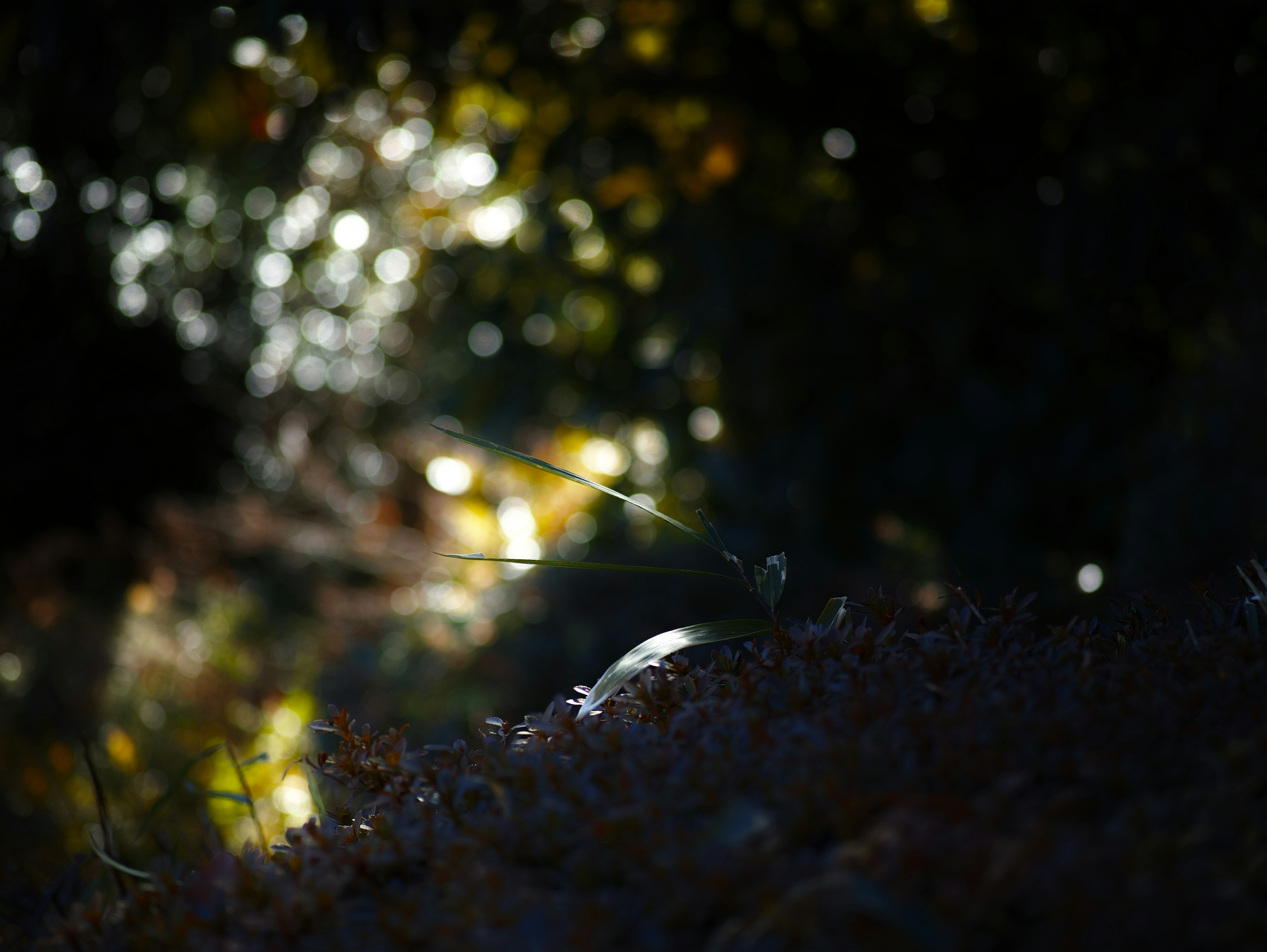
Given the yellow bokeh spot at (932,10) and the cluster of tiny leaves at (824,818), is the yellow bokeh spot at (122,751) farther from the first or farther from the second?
the yellow bokeh spot at (932,10)

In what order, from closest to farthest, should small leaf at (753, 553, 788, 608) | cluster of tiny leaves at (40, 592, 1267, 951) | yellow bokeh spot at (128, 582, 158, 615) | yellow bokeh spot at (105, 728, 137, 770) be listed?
cluster of tiny leaves at (40, 592, 1267, 951)
small leaf at (753, 553, 788, 608)
yellow bokeh spot at (105, 728, 137, 770)
yellow bokeh spot at (128, 582, 158, 615)

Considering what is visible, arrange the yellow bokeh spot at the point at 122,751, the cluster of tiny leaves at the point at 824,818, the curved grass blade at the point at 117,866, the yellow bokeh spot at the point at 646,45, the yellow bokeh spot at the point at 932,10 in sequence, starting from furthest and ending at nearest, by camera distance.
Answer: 1. the yellow bokeh spot at the point at 122,751
2. the yellow bokeh spot at the point at 646,45
3. the yellow bokeh spot at the point at 932,10
4. the curved grass blade at the point at 117,866
5. the cluster of tiny leaves at the point at 824,818

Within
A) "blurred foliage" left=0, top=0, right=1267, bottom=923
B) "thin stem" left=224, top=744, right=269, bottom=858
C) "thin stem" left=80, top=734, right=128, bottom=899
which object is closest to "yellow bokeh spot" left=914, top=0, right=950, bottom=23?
"blurred foliage" left=0, top=0, right=1267, bottom=923

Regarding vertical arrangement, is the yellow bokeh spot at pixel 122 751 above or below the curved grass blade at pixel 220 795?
below

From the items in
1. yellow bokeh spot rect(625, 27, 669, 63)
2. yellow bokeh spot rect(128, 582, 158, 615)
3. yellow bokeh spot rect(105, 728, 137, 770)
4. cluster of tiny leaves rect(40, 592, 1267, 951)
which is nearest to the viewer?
cluster of tiny leaves rect(40, 592, 1267, 951)

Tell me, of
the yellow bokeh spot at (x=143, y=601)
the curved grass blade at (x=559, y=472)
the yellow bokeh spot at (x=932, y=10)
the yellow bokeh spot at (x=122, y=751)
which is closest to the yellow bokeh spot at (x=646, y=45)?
the yellow bokeh spot at (x=932, y=10)

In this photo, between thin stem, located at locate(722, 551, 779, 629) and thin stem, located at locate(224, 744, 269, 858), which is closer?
thin stem, located at locate(722, 551, 779, 629)

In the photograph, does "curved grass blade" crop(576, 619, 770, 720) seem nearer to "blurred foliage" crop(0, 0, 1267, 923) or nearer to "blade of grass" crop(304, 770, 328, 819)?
"blade of grass" crop(304, 770, 328, 819)

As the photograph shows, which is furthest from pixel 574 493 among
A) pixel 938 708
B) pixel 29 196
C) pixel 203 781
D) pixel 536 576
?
pixel 29 196
